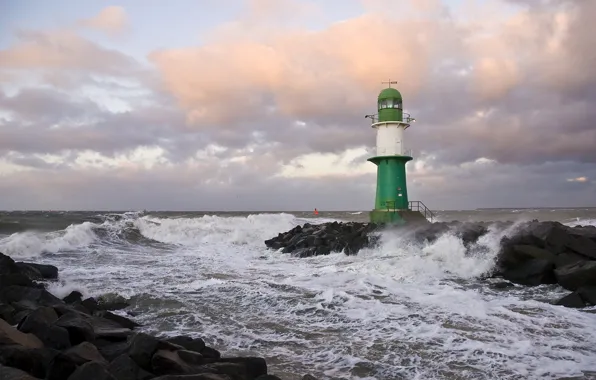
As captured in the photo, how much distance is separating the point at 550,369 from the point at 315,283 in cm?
550

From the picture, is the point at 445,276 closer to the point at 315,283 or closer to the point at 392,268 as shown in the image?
the point at 392,268

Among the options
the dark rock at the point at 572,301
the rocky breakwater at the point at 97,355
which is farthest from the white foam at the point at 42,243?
the dark rock at the point at 572,301

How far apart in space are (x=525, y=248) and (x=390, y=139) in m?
8.33

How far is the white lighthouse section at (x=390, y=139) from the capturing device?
59.0 ft

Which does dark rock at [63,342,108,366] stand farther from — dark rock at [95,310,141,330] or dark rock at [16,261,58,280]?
dark rock at [16,261,58,280]

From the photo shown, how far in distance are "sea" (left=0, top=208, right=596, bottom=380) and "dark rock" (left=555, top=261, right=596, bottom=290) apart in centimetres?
22

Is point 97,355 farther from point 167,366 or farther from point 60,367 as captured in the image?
point 167,366

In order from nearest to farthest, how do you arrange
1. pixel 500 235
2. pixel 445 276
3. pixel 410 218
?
pixel 445 276
pixel 500 235
pixel 410 218

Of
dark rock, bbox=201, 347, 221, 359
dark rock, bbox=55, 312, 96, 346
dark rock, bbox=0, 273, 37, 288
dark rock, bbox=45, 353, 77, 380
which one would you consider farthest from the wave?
dark rock, bbox=45, 353, 77, 380

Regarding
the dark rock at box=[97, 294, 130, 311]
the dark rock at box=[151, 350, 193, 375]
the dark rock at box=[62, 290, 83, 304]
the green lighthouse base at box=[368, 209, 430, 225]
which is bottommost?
the dark rock at box=[97, 294, 130, 311]

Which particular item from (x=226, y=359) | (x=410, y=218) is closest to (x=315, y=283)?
(x=226, y=359)

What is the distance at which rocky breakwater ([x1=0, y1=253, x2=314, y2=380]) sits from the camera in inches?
146

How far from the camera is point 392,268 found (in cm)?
1156

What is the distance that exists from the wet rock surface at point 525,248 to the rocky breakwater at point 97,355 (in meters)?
6.13
